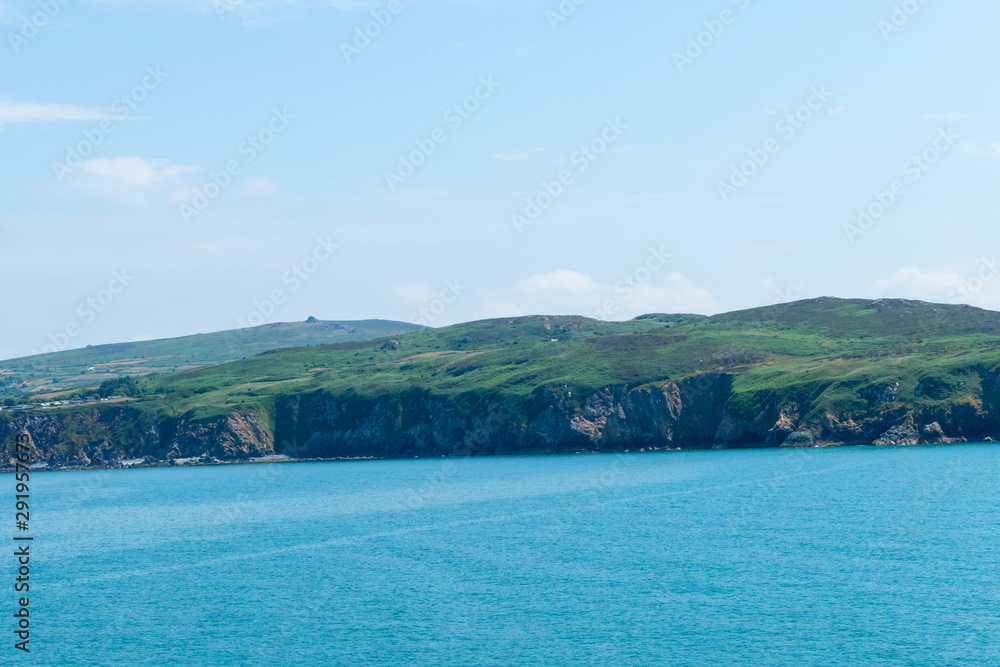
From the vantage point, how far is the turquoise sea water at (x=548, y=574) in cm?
5378

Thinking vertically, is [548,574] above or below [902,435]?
below

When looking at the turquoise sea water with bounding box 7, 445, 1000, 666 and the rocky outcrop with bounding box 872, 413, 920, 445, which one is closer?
the turquoise sea water with bounding box 7, 445, 1000, 666

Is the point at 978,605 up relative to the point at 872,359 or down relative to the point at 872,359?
down

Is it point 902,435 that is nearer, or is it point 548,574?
point 548,574

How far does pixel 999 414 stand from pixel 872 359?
1278 inches

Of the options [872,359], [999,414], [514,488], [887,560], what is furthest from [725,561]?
[872,359]

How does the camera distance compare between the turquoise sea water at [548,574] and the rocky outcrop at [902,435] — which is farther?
the rocky outcrop at [902,435]

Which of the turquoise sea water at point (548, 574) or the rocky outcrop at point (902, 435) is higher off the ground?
the rocky outcrop at point (902, 435)

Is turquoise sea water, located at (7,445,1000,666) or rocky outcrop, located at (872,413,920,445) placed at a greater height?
rocky outcrop, located at (872,413,920,445)

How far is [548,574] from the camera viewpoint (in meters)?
71.2

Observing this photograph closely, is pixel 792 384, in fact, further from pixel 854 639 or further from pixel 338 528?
pixel 854 639

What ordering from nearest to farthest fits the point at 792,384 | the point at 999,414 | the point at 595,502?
1. the point at 595,502
2. the point at 999,414
3. the point at 792,384

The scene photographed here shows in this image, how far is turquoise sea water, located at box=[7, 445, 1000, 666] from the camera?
176 feet

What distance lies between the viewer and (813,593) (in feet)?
203
